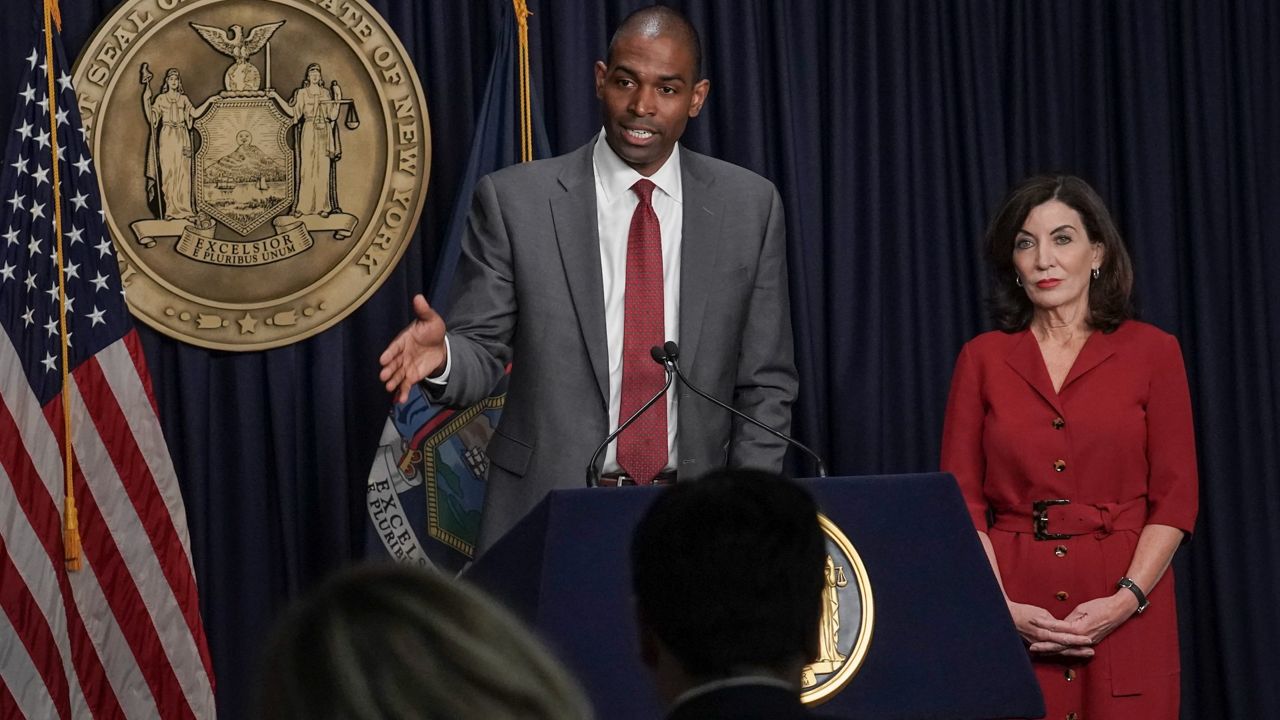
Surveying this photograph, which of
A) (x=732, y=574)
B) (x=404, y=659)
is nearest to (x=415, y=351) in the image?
(x=732, y=574)

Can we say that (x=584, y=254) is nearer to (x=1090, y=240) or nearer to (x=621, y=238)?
(x=621, y=238)

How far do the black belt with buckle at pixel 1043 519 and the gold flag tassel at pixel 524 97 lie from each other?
1.74m

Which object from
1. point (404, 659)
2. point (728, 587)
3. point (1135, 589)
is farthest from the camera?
point (1135, 589)

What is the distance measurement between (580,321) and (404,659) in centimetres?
238

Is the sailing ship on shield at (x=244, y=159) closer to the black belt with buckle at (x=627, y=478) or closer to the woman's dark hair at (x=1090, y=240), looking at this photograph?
the black belt with buckle at (x=627, y=478)

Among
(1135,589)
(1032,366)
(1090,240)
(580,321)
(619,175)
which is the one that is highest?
(619,175)

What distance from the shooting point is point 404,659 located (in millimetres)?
916

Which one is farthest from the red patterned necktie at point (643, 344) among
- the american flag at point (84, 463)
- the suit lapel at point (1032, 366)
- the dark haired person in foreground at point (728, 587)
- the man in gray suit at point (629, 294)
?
the dark haired person in foreground at point (728, 587)

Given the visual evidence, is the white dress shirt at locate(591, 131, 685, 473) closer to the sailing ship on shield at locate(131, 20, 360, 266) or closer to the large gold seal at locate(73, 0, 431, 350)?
the large gold seal at locate(73, 0, 431, 350)

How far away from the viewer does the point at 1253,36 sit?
4793mm

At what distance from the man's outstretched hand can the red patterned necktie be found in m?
0.59

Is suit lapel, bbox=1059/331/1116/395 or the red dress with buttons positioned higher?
suit lapel, bbox=1059/331/1116/395

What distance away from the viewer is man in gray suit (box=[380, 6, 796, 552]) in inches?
127

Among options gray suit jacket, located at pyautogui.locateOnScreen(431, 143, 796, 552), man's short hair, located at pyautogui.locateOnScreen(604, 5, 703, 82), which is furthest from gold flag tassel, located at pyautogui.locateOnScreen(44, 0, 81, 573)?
man's short hair, located at pyautogui.locateOnScreen(604, 5, 703, 82)
